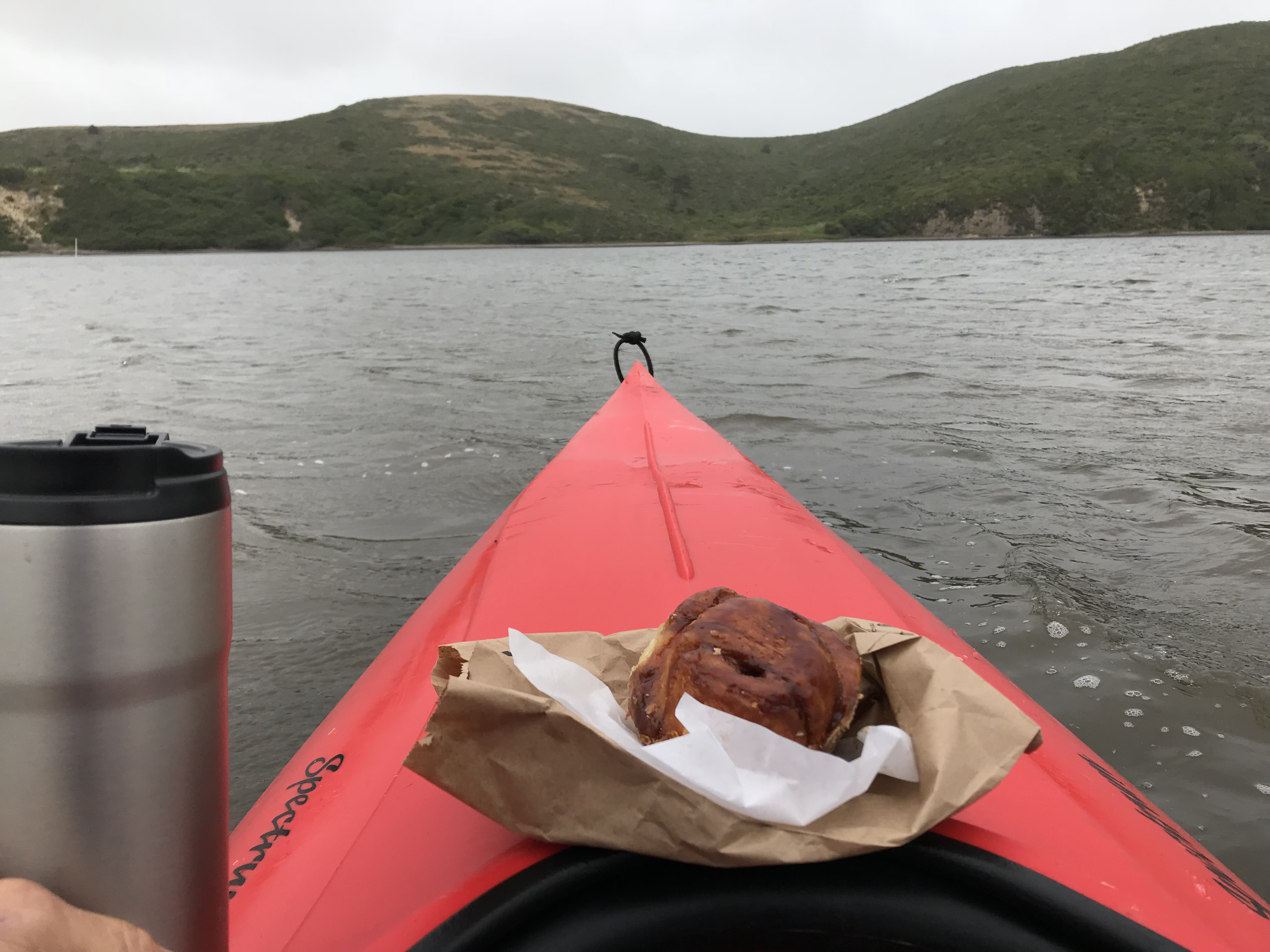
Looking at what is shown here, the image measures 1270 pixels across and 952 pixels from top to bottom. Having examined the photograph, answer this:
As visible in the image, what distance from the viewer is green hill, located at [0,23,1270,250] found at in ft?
195

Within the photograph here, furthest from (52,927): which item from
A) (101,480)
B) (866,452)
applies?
(866,452)

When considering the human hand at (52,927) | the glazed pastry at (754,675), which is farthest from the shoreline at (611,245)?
the human hand at (52,927)

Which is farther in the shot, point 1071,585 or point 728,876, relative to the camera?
point 1071,585

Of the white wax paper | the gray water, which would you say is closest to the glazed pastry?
the white wax paper

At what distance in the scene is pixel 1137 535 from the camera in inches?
171

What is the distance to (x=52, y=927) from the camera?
586 millimetres

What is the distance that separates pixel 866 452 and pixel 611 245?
61378mm

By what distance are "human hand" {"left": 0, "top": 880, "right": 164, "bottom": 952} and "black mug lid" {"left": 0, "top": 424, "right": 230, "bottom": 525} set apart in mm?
268

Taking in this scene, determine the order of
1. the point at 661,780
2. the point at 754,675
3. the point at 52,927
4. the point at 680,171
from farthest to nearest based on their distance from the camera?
the point at 680,171, the point at 754,675, the point at 661,780, the point at 52,927

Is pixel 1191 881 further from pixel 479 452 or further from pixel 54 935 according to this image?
pixel 479 452

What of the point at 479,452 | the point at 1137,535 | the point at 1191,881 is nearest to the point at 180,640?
the point at 1191,881

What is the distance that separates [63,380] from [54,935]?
1056 cm

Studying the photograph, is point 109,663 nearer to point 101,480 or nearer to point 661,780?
point 101,480

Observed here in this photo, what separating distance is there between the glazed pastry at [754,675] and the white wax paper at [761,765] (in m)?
0.03
